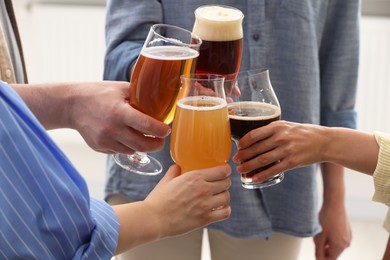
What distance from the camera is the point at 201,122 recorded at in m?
1.26

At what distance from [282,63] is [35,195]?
106cm

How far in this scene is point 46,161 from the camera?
1.02m

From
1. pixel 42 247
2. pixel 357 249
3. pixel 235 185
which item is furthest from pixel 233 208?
pixel 357 249

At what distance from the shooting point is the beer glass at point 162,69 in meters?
1.30

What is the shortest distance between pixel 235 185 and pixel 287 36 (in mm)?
459

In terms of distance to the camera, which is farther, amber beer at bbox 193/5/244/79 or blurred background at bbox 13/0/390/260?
blurred background at bbox 13/0/390/260

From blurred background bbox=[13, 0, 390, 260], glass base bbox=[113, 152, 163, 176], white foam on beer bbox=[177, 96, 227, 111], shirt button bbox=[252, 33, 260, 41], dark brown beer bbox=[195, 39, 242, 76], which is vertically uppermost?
dark brown beer bbox=[195, 39, 242, 76]

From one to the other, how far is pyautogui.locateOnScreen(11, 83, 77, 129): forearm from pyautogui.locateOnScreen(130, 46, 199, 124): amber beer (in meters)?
0.21

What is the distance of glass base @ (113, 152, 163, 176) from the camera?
1.51 meters

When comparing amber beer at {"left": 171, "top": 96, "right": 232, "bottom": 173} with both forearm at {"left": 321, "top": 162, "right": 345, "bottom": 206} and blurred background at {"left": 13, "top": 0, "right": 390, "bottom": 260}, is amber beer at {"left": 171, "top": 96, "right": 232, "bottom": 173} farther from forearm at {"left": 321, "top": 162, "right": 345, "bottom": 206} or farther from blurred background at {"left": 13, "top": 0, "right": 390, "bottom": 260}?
blurred background at {"left": 13, "top": 0, "right": 390, "bottom": 260}

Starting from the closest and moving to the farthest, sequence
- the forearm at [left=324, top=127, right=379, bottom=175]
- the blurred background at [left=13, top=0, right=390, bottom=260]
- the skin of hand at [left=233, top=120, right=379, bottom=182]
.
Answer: the skin of hand at [left=233, top=120, right=379, bottom=182] < the forearm at [left=324, top=127, right=379, bottom=175] < the blurred background at [left=13, top=0, right=390, bottom=260]

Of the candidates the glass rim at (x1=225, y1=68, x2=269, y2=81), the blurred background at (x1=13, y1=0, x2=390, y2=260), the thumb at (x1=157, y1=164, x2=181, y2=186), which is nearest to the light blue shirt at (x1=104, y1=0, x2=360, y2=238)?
the glass rim at (x1=225, y1=68, x2=269, y2=81)

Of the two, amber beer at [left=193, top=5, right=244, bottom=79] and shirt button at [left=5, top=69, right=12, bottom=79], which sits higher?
amber beer at [left=193, top=5, right=244, bottom=79]

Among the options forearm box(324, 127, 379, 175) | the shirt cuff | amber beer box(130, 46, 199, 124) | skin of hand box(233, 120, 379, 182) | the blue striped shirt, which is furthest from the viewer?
forearm box(324, 127, 379, 175)
